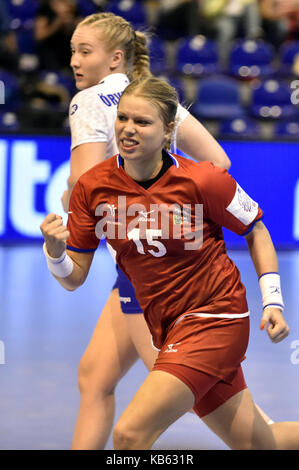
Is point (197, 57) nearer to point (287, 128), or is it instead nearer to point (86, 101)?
point (287, 128)

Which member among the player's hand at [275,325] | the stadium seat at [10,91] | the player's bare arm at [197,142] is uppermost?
the stadium seat at [10,91]

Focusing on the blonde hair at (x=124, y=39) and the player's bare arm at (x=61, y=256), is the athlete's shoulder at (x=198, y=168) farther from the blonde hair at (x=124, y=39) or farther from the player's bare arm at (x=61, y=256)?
the blonde hair at (x=124, y=39)

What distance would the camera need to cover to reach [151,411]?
99.3 inches

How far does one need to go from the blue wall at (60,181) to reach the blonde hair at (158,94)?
5.24m

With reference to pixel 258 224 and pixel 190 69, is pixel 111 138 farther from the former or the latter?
pixel 190 69

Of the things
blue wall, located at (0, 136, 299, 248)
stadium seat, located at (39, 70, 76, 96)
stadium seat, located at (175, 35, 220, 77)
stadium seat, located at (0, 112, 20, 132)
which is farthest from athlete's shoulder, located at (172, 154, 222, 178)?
stadium seat, located at (175, 35, 220, 77)

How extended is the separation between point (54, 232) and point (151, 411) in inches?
25.0

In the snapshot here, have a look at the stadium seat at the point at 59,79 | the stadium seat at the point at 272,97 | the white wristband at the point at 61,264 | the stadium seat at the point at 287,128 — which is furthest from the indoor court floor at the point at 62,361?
Result: the stadium seat at the point at 272,97

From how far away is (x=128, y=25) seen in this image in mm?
3494

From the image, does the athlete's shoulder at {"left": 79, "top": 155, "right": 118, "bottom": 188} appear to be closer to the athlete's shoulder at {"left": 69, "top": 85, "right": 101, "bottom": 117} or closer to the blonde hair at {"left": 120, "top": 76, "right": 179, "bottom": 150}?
the blonde hair at {"left": 120, "top": 76, "right": 179, "bottom": 150}

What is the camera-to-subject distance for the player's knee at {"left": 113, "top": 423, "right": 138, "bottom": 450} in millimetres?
2500

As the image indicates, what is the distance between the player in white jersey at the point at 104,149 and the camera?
3154mm

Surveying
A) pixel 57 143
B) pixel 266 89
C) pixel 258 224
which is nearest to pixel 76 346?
pixel 258 224

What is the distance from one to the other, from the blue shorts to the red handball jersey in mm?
271
